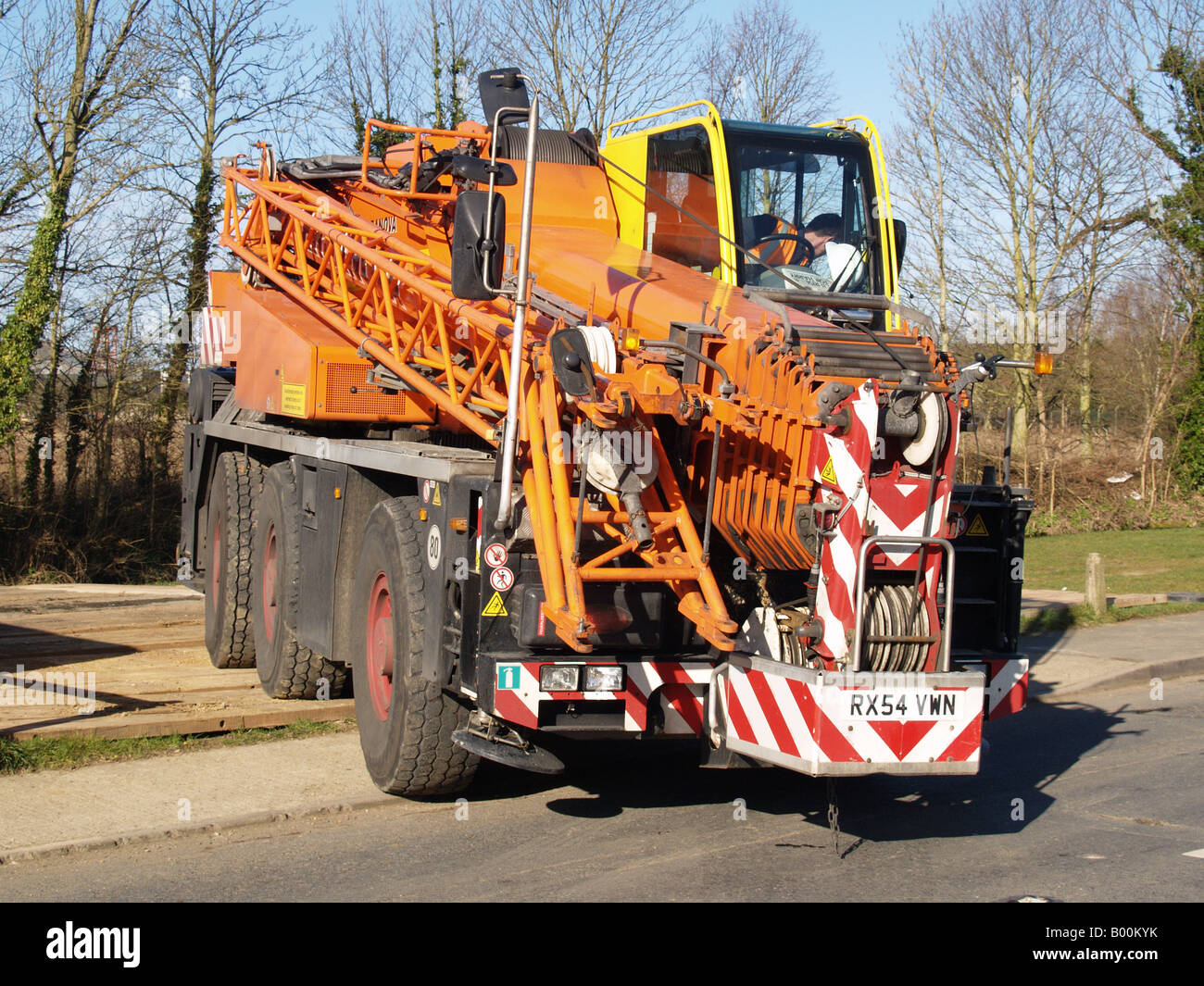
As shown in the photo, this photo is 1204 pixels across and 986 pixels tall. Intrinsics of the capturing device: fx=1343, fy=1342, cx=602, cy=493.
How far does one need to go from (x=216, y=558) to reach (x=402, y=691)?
4810 millimetres

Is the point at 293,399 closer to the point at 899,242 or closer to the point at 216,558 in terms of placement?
the point at 216,558

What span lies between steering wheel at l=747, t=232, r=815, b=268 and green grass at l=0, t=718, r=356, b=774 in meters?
3.97

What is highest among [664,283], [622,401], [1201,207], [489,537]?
[1201,207]

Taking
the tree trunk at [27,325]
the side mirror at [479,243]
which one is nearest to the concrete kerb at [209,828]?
the side mirror at [479,243]

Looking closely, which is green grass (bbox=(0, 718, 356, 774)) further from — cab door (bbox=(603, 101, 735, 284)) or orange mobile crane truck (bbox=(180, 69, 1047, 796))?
cab door (bbox=(603, 101, 735, 284))

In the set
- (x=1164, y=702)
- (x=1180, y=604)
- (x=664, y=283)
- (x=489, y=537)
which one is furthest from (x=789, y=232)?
(x=1180, y=604)

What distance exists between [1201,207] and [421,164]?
80.8 ft

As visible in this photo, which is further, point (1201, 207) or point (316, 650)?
point (1201, 207)

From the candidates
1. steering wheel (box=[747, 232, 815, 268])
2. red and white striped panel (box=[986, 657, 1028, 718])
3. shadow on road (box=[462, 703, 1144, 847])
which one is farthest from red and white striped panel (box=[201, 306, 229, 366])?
red and white striped panel (box=[986, 657, 1028, 718])

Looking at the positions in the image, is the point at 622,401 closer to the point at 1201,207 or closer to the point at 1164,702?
the point at 1164,702

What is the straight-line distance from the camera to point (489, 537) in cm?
596

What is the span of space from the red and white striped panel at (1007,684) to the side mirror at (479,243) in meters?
3.17

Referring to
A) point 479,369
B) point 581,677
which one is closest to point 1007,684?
point 581,677

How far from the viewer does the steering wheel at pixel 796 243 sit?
24.2 feet
